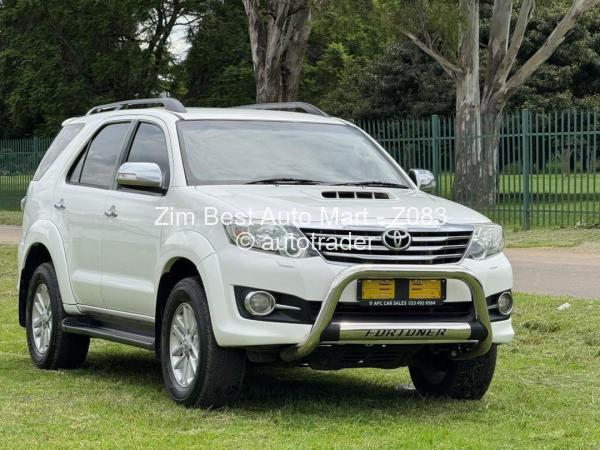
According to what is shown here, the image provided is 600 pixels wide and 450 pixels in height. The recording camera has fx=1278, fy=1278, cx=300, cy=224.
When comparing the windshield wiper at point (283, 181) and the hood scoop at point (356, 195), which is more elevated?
the windshield wiper at point (283, 181)

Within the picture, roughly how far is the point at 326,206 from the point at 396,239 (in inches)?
19.0

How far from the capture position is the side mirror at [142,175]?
26.2ft

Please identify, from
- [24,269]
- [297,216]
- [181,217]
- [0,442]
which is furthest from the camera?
[24,269]

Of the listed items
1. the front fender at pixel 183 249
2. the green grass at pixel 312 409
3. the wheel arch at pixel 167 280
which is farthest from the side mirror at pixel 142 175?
the green grass at pixel 312 409

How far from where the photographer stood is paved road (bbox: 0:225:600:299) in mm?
13648

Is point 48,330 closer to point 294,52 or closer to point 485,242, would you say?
point 485,242

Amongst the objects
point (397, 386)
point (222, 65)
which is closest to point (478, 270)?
point (397, 386)

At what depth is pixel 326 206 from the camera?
733 centimetres

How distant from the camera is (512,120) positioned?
903 inches

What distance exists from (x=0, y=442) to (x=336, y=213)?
86.5 inches

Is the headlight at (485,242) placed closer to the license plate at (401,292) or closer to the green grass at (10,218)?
the license plate at (401,292)

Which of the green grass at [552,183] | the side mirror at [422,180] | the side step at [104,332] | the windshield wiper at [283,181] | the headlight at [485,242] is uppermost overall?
the windshield wiper at [283,181]

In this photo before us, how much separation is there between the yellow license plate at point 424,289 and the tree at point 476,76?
16.6 m

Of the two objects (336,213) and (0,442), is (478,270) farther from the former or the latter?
(0,442)
